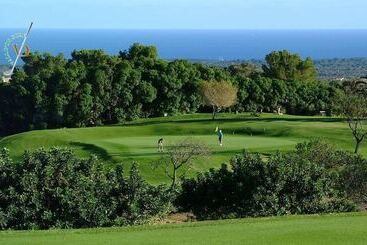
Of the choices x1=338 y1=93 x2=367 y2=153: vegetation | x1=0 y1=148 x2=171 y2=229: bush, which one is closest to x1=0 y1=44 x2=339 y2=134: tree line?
x1=338 y1=93 x2=367 y2=153: vegetation

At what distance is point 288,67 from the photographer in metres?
96.8

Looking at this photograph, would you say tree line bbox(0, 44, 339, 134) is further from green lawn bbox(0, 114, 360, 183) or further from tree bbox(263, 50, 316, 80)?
tree bbox(263, 50, 316, 80)

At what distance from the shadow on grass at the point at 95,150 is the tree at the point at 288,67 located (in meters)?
54.1

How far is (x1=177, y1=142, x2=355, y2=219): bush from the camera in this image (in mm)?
23609

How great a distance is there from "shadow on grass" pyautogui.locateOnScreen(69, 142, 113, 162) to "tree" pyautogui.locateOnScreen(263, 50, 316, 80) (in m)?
54.1

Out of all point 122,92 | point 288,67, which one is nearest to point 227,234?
point 122,92

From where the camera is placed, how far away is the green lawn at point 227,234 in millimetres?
16266

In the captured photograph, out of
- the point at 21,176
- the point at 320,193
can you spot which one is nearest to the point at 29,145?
the point at 21,176

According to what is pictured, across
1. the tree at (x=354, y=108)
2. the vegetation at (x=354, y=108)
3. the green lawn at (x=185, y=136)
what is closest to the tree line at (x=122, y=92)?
the green lawn at (x=185, y=136)

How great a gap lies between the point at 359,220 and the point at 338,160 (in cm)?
870

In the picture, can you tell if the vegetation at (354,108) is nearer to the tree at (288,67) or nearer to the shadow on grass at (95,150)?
the shadow on grass at (95,150)

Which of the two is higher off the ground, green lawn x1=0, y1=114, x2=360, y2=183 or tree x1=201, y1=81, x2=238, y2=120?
tree x1=201, y1=81, x2=238, y2=120

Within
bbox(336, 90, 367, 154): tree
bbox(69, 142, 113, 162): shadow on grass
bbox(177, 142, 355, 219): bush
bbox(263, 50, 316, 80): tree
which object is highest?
bbox(263, 50, 316, 80): tree

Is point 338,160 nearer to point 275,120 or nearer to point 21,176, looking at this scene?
point 21,176
